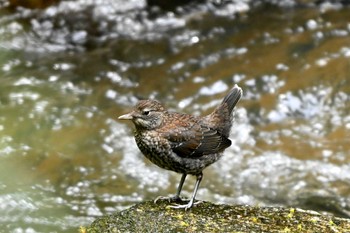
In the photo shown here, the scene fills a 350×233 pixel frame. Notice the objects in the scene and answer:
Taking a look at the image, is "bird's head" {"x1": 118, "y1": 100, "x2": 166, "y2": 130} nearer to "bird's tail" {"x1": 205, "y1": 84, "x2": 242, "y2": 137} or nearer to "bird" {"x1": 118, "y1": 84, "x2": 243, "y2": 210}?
"bird" {"x1": 118, "y1": 84, "x2": 243, "y2": 210}

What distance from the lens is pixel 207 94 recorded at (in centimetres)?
874

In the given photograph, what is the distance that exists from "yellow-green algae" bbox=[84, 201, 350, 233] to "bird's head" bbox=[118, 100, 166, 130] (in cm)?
62


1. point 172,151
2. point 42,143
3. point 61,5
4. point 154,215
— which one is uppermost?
point 61,5

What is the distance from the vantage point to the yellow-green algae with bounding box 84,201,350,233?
3.83 metres

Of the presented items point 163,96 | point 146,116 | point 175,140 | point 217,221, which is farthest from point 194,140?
point 163,96

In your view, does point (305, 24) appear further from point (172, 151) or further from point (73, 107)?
point (172, 151)

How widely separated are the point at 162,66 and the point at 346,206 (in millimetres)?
3809

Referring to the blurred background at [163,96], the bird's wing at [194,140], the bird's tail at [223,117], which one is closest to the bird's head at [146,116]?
the bird's wing at [194,140]

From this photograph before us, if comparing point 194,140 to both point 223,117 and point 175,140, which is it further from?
point 223,117

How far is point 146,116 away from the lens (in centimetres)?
456

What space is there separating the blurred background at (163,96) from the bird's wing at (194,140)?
5.14 feet

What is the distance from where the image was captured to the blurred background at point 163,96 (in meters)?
7.00

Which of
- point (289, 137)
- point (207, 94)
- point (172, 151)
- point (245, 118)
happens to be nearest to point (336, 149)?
point (289, 137)

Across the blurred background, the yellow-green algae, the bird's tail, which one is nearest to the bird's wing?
the bird's tail
